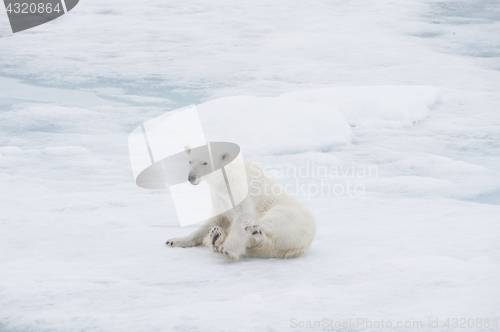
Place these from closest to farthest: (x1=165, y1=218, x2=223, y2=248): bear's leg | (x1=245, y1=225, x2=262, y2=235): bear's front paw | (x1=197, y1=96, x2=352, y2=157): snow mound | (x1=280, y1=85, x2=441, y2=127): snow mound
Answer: (x1=245, y1=225, x2=262, y2=235): bear's front paw < (x1=165, y1=218, x2=223, y2=248): bear's leg < (x1=197, y1=96, x2=352, y2=157): snow mound < (x1=280, y1=85, x2=441, y2=127): snow mound

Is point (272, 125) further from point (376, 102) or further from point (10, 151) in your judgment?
point (10, 151)

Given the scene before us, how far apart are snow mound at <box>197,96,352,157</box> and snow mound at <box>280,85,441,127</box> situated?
478 mm

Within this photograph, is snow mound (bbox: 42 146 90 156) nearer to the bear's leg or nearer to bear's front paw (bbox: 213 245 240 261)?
the bear's leg

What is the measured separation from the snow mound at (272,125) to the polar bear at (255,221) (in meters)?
2.55

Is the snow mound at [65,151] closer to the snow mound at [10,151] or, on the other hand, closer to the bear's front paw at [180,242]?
the snow mound at [10,151]

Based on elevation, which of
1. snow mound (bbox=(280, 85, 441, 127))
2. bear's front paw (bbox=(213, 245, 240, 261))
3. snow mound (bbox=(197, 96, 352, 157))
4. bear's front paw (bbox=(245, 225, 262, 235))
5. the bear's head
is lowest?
snow mound (bbox=(280, 85, 441, 127))

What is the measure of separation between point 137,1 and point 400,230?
12194 millimetres

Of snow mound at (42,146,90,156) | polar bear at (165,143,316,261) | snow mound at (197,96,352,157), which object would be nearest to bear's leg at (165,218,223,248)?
polar bear at (165,143,316,261)

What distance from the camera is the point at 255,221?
9.50 feet

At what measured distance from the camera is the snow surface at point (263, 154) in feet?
7.97

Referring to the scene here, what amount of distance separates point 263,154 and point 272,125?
0.59 meters

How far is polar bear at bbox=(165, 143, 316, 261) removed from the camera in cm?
287

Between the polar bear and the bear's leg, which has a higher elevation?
the polar bear

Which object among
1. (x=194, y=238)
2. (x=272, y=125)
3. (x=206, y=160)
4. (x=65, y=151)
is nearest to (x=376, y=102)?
(x=272, y=125)
